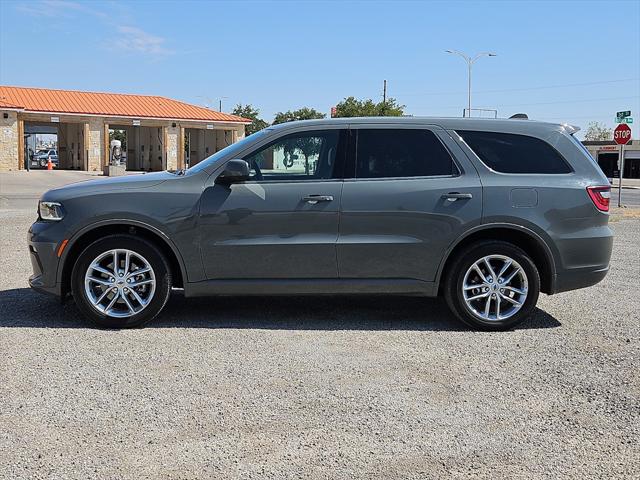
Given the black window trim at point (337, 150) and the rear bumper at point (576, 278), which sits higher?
the black window trim at point (337, 150)

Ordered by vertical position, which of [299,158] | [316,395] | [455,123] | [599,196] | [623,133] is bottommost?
[316,395]

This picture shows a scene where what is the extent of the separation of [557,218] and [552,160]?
538 millimetres

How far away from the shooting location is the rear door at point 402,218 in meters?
5.87

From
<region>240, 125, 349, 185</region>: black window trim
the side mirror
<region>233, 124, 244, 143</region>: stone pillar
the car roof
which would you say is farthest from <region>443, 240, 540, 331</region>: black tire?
<region>233, 124, 244, 143</region>: stone pillar

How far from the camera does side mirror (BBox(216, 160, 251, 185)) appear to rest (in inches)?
225

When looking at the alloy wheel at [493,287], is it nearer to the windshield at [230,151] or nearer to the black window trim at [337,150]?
the black window trim at [337,150]

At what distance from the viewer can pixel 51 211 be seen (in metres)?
5.88

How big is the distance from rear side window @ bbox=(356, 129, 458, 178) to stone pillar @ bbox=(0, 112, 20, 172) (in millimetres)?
44459

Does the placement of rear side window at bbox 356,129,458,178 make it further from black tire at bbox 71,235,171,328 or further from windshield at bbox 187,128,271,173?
black tire at bbox 71,235,171,328

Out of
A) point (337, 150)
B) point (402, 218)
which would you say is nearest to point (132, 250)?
point (337, 150)

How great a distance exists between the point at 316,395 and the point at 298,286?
5.59ft

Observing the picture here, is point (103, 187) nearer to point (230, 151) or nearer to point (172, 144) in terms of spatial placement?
point (230, 151)

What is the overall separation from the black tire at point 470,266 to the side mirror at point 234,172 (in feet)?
6.45

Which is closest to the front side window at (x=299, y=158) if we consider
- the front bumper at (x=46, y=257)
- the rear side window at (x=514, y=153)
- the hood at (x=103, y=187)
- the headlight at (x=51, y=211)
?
the hood at (x=103, y=187)
